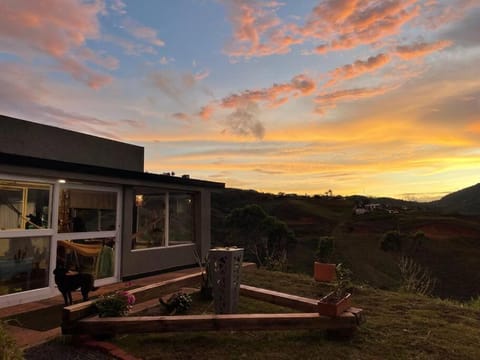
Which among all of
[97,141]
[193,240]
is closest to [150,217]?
[193,240]

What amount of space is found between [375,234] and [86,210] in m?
37.5

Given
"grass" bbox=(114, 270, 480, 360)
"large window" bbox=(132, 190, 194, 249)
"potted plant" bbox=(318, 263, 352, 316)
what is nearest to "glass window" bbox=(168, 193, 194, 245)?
"large window" bbox=(132, 190, 194, 249)

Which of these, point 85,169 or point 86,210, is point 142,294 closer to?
point 85,169

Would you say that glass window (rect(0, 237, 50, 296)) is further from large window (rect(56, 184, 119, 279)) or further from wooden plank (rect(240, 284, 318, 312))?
wooden plank (rect(240, 284, 318, 312))

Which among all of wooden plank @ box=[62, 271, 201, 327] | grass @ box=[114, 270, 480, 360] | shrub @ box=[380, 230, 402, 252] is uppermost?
wooden plank @ box=[62, 271, 201, 327]

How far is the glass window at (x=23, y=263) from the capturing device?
18.5 ft

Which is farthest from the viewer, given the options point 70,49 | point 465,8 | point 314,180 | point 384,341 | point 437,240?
point 437,240

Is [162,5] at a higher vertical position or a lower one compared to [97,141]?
higher

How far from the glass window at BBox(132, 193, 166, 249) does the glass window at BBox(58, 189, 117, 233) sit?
0.88m

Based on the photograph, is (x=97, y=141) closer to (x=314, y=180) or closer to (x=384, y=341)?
(x=384, y=341)

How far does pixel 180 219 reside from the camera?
9.88 metres

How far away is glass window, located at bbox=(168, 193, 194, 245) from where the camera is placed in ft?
31.3

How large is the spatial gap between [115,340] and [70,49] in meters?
8.53

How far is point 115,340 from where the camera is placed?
3.97 meters
